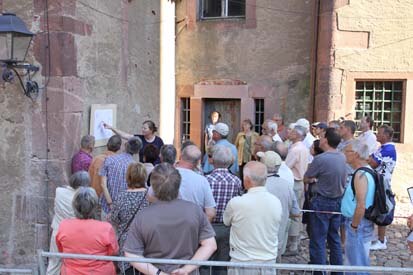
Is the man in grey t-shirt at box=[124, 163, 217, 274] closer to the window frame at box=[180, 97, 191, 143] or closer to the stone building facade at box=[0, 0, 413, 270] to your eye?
the stone building facade at box=[0, 0, 413, 270]

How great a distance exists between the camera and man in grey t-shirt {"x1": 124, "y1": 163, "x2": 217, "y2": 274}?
306 cm

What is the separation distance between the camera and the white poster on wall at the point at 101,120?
6.21 m

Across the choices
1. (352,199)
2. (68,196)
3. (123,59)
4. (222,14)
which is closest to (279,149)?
(352,199)

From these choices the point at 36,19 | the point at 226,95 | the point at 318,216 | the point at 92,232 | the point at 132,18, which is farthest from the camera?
the point at 226,95

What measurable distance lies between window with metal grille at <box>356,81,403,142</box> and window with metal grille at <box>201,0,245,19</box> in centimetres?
323

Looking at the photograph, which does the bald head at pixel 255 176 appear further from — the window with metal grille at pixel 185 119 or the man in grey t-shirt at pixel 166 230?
the window with metal grille at pixel 185 119

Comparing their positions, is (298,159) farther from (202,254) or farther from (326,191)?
(202,254)

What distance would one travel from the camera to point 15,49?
18.2ft

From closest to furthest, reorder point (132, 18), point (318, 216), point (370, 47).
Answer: point (318, 216), point (132, 18), point (370, 47)

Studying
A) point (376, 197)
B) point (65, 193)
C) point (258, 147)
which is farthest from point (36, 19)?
point (376, 197)

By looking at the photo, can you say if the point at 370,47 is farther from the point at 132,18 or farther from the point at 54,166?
the point at 54,166

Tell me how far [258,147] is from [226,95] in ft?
18.8

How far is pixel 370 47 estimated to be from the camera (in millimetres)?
9680

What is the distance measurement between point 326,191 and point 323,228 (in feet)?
1.36
